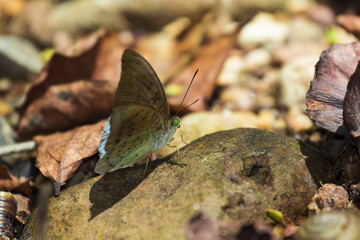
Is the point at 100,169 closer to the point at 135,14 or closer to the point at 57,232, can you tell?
the point at 57,232

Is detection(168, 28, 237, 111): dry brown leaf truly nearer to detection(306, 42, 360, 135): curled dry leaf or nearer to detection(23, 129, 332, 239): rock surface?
detection(23, 129, 332, 239): rock surface

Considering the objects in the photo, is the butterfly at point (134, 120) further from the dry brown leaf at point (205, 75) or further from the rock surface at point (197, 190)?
the dry brown leaf at point (205, 75)

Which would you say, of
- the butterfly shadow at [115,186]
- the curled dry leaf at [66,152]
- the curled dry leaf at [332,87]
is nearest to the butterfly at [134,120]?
the butterfly shadow at [115,186]

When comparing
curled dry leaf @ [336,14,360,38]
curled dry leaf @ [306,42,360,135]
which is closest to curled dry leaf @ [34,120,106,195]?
curled dry leaf @ [306,42,360,135]

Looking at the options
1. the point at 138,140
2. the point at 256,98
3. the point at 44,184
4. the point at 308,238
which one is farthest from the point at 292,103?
the point at 44,184

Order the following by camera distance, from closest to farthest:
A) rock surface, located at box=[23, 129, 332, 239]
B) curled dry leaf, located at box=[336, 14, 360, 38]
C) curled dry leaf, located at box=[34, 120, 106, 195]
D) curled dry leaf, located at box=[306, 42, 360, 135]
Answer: rock surface, located at box=[23, 129, 332, 239] < curled dry leaf, located at box=[306, 42, 360, 135] < curled dry leaf, located at box=[34, 120, 106, 195] < curled dry leaf, located at box=[336, 14, 360, 38]
